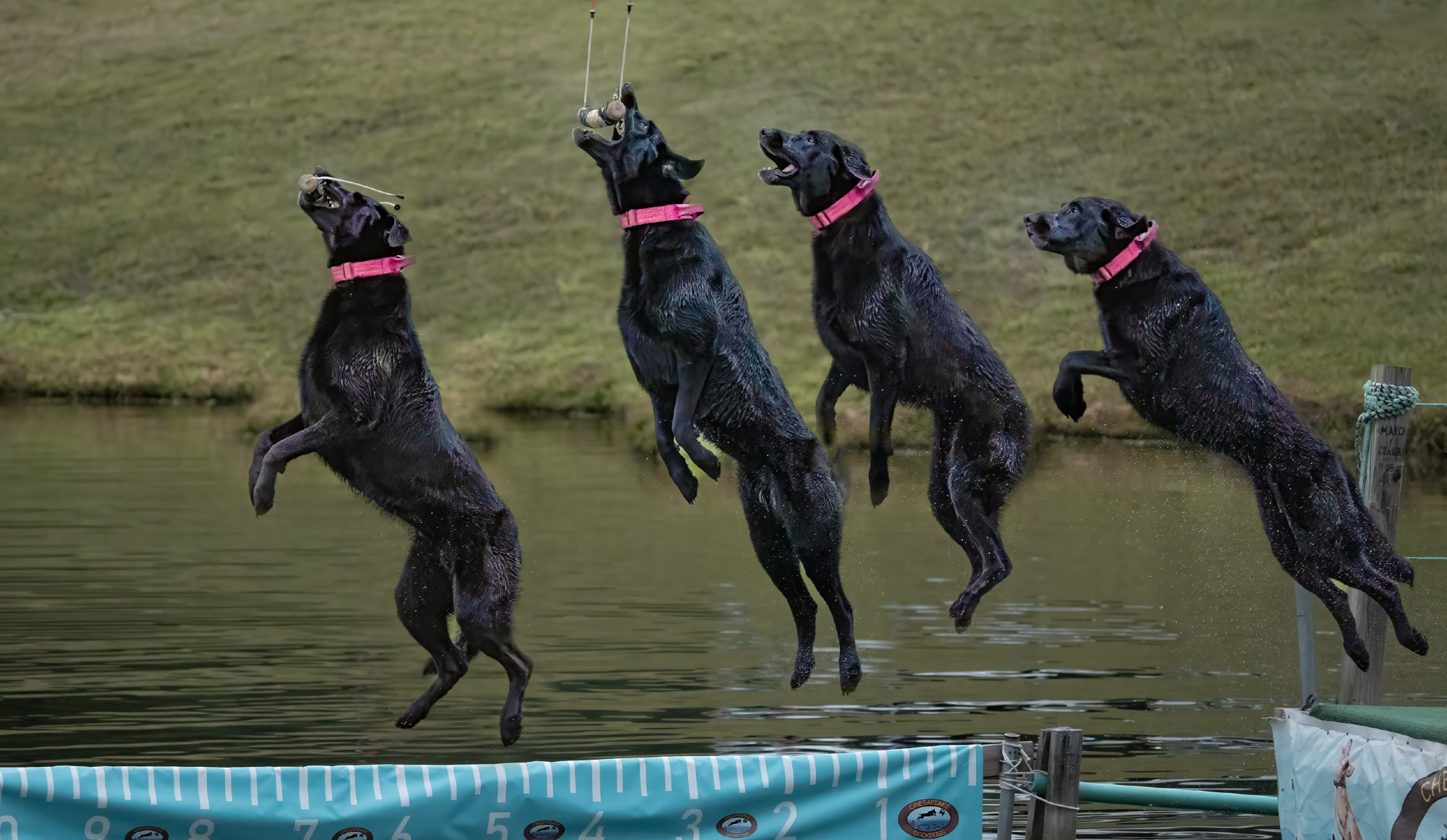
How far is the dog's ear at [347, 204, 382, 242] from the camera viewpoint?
786cm

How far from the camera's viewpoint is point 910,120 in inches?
2085

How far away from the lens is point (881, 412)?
820cm

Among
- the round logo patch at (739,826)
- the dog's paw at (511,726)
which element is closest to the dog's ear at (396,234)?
the dog's paw at (511,726)

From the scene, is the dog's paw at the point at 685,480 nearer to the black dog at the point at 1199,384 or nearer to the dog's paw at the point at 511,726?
the dog's paw at the point at 511,726

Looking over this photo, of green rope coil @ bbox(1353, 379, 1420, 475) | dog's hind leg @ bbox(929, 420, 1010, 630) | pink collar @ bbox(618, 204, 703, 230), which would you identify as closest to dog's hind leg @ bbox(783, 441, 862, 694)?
dog's hind leg @ bbox(929, 420, 1010, 630)

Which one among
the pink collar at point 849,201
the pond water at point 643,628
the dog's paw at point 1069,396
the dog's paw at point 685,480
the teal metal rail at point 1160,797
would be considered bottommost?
the pond water at point 643,628

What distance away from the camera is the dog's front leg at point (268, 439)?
25.5 feet

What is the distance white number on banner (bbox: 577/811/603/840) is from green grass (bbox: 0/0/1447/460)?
2804 cm

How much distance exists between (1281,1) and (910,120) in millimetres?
13282

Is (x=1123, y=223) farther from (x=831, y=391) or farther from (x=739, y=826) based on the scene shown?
(x=739, y=826)

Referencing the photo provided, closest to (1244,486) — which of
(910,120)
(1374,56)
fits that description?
(910,120)

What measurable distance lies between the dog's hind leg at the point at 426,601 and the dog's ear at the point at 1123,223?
2.97m

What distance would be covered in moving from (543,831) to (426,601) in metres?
1.09

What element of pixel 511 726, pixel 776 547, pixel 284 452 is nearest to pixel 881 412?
pixel 776 547
